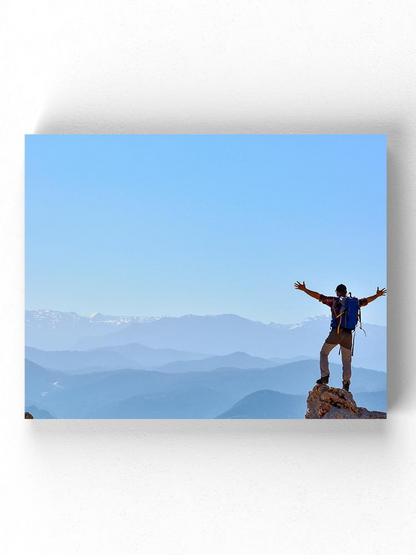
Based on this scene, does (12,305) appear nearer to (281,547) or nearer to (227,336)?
(227,336)

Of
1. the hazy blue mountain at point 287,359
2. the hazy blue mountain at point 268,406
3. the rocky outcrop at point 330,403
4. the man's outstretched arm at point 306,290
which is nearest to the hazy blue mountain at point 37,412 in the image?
the hazy blue mountain at point 268,406

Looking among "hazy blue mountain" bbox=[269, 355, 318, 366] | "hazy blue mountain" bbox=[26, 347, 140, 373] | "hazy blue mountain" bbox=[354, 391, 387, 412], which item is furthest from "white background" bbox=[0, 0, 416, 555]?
"hazy blue mountain" bbox=[269, 355, 318, 366]

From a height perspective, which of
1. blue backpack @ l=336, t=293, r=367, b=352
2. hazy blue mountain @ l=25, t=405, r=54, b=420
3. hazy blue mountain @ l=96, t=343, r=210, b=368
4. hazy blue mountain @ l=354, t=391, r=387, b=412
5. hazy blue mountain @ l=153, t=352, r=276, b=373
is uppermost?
blue backpack @ l=336, t=293, r=367, b=352

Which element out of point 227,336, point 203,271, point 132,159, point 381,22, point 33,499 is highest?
point 381,22

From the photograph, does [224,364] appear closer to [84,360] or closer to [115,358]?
→ [115,358]

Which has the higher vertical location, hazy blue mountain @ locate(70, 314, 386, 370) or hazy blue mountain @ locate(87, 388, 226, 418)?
hazy blue mountain @ locate(70, 314, 386, 370)

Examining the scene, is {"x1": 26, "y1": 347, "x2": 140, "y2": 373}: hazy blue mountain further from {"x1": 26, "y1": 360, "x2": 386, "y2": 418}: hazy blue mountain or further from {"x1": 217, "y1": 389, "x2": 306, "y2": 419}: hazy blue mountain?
{"x1": 217, "y1": 389, "x2": 306, "y2": 419}: hazy blue mountain

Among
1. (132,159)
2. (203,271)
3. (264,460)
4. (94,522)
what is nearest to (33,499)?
(94,522)
